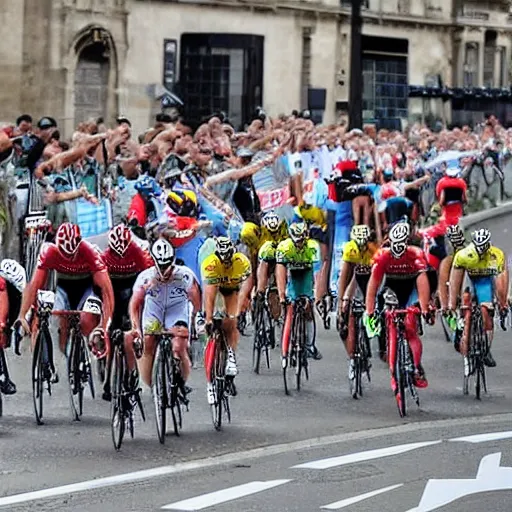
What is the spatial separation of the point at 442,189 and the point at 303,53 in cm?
Result: 2142

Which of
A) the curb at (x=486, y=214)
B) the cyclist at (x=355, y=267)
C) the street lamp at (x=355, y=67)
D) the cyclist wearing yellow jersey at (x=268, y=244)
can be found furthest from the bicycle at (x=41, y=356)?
the curb at (x=486, y=214)

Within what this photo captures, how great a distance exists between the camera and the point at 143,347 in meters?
14.8

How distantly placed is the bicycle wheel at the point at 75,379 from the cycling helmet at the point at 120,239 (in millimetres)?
778

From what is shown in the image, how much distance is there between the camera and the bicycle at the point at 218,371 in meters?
15.4

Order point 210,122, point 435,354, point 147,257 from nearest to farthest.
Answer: point 147,257 → point 435,354 → point 210,122

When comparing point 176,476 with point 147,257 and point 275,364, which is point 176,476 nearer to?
point 147,257

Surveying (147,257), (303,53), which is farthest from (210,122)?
(303,53)

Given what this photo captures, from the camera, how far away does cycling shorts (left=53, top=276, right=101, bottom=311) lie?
16000 millimetres

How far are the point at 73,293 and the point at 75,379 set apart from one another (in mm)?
829

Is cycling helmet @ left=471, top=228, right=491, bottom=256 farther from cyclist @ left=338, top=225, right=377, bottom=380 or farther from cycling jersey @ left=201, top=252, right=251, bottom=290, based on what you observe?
cycling jersey @ left=201, top=252, right=251, bottom=290

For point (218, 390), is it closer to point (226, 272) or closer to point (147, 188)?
point (226, 272)

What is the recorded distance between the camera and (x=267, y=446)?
Result: 47.6ft

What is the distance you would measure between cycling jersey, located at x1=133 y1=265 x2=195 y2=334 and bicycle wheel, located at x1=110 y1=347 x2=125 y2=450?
19.3 inches

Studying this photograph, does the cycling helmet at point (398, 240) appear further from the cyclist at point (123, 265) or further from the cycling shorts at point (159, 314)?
the cycling shorts at point (159, 314)
